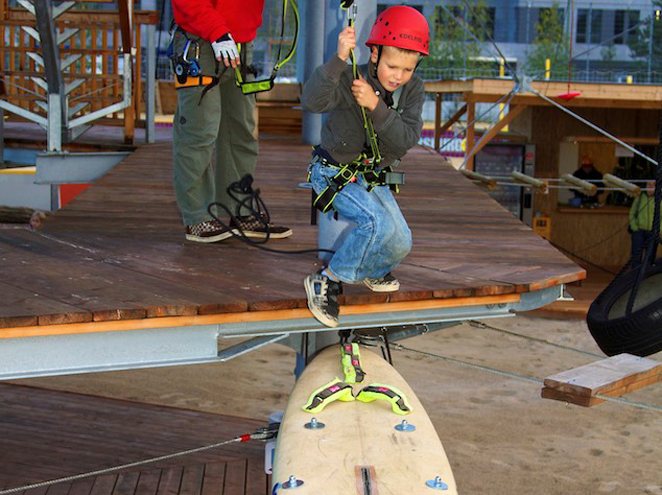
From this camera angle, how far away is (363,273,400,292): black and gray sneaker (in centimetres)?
554

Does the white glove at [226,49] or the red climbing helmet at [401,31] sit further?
the white glove at [226,49]

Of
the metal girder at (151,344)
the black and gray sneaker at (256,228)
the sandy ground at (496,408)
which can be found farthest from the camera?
the sandy ground at (496,408)

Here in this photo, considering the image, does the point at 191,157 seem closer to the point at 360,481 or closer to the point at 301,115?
the point at 360,481

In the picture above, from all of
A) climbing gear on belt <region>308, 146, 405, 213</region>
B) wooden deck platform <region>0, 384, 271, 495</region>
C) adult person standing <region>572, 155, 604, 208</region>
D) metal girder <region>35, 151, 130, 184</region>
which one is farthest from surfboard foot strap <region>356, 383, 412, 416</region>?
adult person standing <region>572, 155, 604, 208</region>

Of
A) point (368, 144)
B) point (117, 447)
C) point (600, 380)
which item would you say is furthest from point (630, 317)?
point (117, 447)

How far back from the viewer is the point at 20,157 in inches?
513

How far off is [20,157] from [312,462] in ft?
29.9

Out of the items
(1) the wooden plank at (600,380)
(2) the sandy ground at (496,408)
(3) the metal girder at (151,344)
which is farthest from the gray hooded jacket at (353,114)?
(2) the sandy ground at (496,408)

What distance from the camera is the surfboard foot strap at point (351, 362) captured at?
5598mm

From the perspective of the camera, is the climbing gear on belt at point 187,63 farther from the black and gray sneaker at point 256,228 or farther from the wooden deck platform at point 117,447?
the wooden deck platform at point 117,447

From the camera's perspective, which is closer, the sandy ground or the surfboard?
the surfboard

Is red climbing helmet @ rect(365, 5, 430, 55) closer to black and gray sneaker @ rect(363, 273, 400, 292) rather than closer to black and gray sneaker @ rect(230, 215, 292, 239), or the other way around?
black and gray sneaker @ rect(363, 273, 400, 292)

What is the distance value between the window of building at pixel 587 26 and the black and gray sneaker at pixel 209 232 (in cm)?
4364

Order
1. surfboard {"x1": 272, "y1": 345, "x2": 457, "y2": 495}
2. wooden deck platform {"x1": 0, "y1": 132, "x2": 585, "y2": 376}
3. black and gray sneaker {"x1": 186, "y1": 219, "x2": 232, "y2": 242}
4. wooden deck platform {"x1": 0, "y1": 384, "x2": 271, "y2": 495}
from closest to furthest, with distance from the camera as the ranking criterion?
surfboard {"x1": 272, "y1": 345, "x2": 457, "y2": 495}
wooden deck platform {"x1": 0, "y1": 132, "x2": 585, "y2": 376}
black and gray sneaker {"x1": 186, "y1": 219, "x2": 232, "y2": 242}
wooden deck platform {"x1": 0, "y1": 384, "x2": 271, "y2": 495}
